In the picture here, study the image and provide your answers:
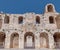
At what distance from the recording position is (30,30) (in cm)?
2359

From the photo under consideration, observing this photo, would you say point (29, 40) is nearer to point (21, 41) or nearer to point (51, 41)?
point (21, 41)

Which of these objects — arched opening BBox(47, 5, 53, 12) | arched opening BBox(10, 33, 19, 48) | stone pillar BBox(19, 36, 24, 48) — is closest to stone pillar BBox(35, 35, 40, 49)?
stone pillar BBox(19, 36, 24, 48)

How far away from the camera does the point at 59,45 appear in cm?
2267

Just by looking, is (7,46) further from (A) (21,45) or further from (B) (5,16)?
(B) (5,16)

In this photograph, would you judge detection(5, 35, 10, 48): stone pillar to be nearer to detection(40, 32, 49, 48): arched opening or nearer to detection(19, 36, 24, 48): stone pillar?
detection(19, 36, 24, 48): stone pillar

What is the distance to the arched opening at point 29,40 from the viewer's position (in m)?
23.0

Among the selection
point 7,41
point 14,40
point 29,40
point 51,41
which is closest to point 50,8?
A: point 29,40

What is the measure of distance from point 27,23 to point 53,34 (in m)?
3.48

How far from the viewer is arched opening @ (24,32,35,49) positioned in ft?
75.6

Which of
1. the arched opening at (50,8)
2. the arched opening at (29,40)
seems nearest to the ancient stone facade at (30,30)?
the arched opening at (29,40)

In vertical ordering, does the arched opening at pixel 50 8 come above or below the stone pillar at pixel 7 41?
above

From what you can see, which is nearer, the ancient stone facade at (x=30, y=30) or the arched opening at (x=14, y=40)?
the ancient stone facade at (x=30, y=30)

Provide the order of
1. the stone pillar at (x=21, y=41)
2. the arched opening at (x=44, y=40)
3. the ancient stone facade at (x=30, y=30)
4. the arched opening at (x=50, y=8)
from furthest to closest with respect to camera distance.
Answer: the arched opening at (x=50, y=8) < the arched opening at (x=44, y=40) < the ancient stone facade at (x=30, y=30) < the stone pillar at (x=21, y=41)

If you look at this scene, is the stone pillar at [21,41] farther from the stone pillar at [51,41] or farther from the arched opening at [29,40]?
the stone pillar at [51,41]
